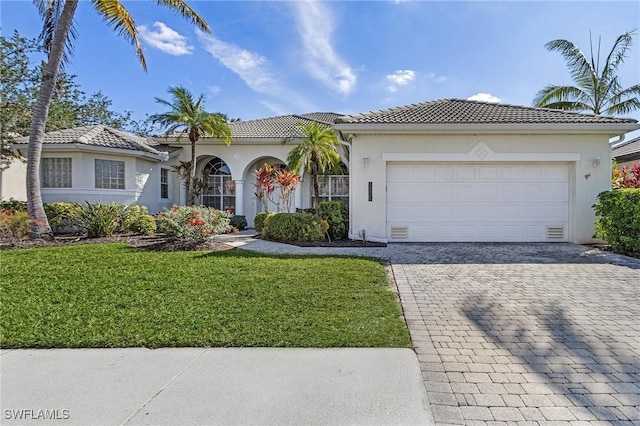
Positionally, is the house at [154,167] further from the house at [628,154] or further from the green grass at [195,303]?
the house at [628,154]

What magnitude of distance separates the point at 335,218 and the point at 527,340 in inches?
310

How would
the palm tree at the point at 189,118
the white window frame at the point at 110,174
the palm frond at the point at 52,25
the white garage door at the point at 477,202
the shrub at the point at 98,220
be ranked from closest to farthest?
the white garage door at the point at 477,202, the palm frond at the point at 52,25, the shrub at the point at 98,220, the white window frame at the point at 110,174, the palm tree at the point at 189,118

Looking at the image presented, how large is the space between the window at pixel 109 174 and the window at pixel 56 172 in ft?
3.63

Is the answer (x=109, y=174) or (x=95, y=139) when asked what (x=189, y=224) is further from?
(x=95, y=139)

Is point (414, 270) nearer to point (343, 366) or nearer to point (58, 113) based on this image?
point (343, 366)

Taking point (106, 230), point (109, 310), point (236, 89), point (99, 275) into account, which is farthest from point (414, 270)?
point (236, 89)

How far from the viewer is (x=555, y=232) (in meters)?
10.7

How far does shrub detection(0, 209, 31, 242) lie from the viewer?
395 inches

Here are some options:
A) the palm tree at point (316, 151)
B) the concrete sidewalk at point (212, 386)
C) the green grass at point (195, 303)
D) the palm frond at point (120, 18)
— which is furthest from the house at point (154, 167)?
the concrete sidewalk at point (212, 386)

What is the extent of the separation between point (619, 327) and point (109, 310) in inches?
→ 267

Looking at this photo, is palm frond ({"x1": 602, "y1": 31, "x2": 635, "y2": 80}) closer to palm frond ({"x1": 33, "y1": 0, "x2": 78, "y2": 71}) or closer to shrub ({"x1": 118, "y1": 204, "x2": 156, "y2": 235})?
shrub ({"x1": 118, "y1": 204, "x2": 156, "y2": 235})

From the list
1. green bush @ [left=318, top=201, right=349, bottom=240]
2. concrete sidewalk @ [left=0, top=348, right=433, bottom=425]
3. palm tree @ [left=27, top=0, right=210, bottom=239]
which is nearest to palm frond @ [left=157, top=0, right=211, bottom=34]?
palm tree @ [left=27, top=0, right=210, bottom=239]

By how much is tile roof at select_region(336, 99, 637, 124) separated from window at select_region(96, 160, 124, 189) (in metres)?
10.7

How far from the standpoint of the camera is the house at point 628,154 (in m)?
17.1
